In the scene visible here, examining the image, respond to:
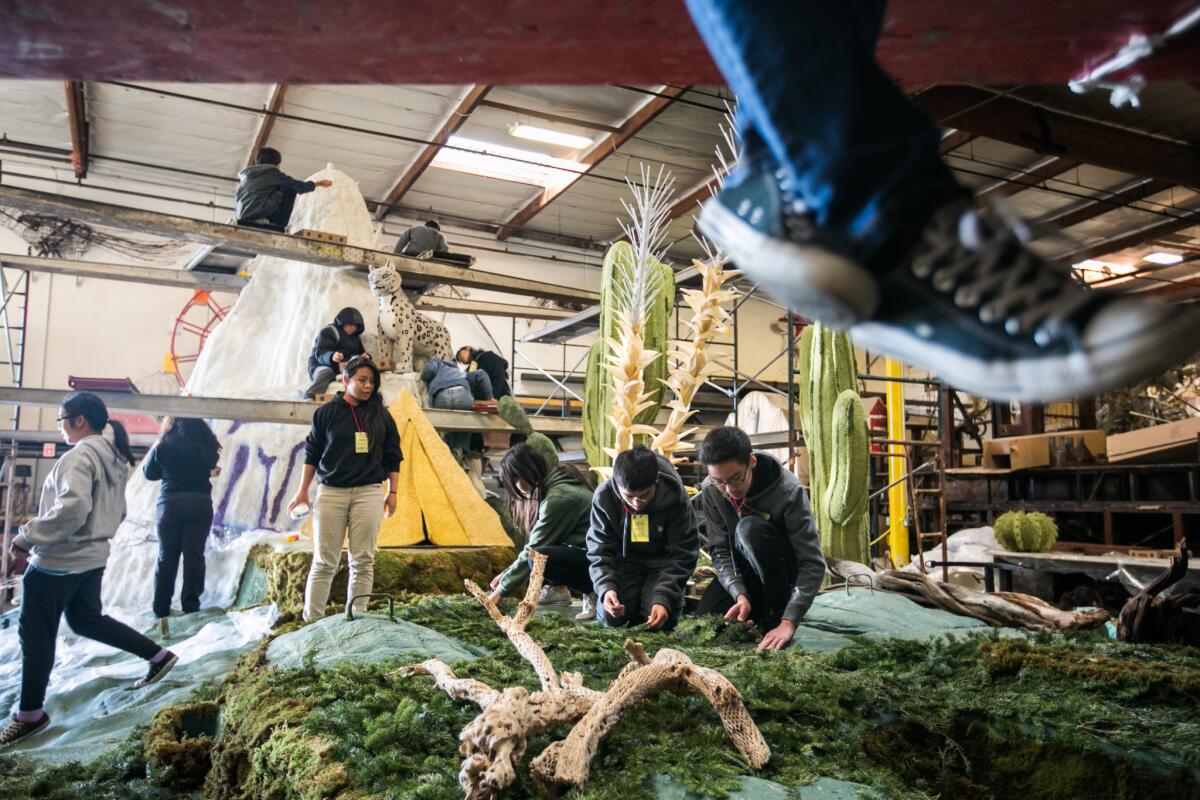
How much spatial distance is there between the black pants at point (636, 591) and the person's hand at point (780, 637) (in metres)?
0.70

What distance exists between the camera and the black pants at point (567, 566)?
5055mm

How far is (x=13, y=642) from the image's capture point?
6.30 meters

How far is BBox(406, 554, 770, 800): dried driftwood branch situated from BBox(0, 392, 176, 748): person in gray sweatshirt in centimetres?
254

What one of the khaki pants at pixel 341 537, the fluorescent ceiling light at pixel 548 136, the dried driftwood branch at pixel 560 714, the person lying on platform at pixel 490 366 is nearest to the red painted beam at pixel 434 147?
the fluorescent ceiling light at pixel 548 136

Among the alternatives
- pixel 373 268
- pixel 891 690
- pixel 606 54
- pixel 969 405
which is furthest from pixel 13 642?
pixel 969 405

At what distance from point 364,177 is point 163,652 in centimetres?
1013

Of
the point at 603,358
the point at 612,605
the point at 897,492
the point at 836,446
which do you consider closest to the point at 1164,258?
the point at 897,492

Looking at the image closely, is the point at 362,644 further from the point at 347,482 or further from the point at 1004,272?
the point at 1004,272

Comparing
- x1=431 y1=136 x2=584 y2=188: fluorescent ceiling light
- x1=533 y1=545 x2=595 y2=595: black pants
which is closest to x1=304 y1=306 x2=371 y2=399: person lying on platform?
x1=533 y1=545 x2=595 y2=595: black pants

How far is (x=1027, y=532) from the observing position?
8.10 meters

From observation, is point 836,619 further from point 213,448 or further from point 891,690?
point 213,448

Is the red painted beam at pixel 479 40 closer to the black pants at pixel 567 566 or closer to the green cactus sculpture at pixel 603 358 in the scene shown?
the black pants at pixel 567 566

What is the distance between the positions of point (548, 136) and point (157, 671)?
8.70 meters

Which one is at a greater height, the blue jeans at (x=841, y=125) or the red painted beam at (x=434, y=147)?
the red painted beam at (x=434, y=147)
